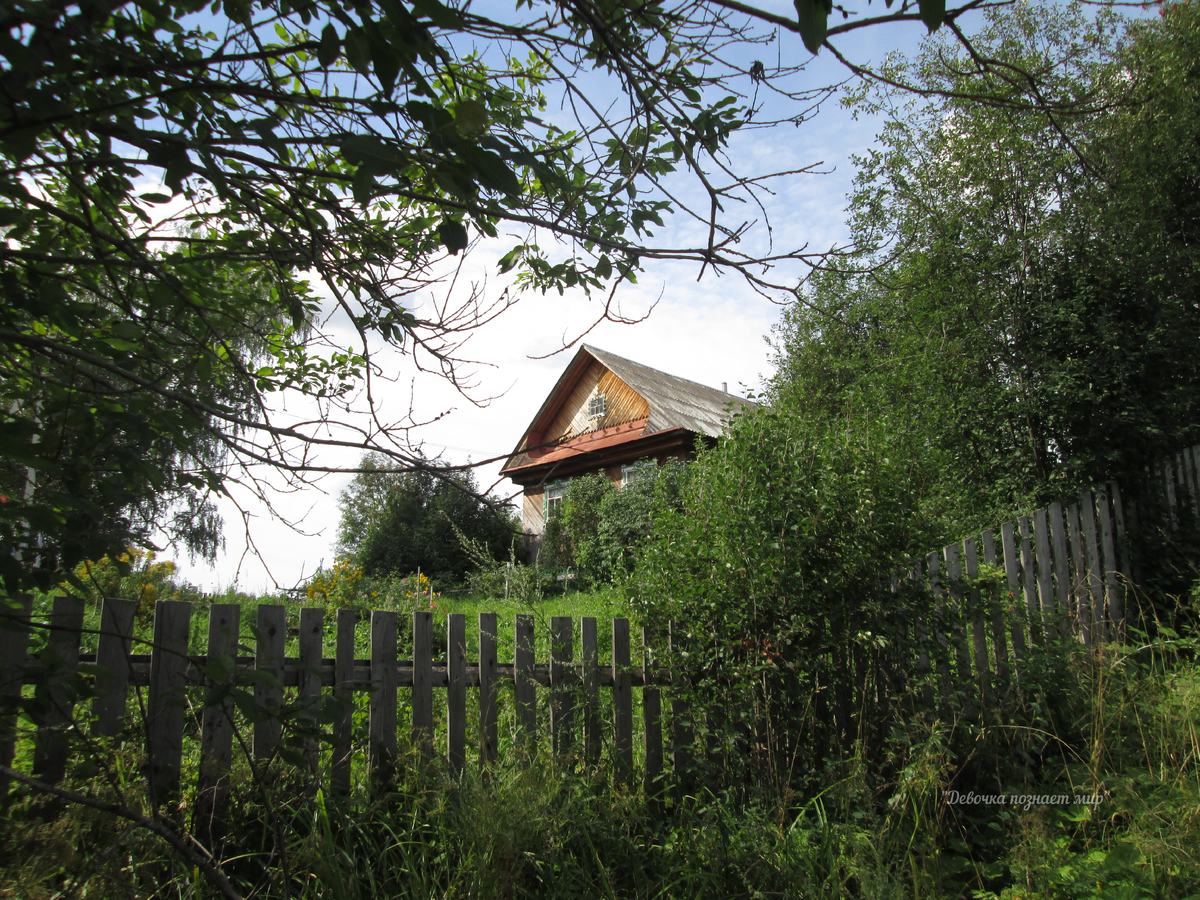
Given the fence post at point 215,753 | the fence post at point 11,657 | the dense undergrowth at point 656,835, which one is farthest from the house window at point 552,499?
the fence post at point 11,657

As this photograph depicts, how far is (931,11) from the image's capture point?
46.2 inches

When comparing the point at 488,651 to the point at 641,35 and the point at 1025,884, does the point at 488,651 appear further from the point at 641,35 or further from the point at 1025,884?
the point at 641,35

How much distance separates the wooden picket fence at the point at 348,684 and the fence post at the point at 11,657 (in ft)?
0.04

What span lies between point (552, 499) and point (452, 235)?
57.7ft

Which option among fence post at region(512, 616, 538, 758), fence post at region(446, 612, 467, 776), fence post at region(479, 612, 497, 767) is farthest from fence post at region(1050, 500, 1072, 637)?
fence post at region(446, 612, 467, 776)

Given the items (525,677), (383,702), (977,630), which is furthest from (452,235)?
(977,630)

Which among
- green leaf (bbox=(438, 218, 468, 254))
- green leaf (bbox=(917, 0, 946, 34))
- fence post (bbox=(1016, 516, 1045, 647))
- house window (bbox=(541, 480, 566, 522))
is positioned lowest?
fence post (bbox=(1016, 516, 1045, 647))

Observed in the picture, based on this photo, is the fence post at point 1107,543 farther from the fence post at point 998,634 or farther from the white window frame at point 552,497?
the white window frame at point 552,497

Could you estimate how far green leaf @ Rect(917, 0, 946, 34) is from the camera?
1.17 m

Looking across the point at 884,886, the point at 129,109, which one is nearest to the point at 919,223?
the point at 884,886

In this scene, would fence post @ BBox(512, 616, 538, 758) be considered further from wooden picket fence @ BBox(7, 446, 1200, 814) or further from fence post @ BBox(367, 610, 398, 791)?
fence post @ BBox(367, 610, 398, 791)

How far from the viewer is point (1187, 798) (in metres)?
2.91

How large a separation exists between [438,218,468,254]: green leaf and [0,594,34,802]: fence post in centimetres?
117

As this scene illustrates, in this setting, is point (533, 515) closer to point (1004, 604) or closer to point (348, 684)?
point (1004, 604)
